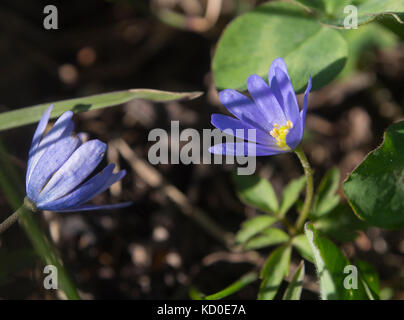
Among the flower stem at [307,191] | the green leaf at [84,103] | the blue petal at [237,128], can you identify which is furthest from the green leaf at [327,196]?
the green leaf at [84,103]

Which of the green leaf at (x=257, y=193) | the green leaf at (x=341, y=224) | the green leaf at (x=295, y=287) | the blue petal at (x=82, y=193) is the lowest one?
the green leaf at (x=295, y=287)

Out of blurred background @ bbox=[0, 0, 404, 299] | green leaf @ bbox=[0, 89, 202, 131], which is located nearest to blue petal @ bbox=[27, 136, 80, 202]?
green leaf @ bbox=[0, 89, 202, 131]

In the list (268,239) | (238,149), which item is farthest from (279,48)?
(268,239)

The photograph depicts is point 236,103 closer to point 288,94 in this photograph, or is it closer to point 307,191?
point 288,94

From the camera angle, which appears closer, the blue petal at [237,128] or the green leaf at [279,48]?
the blue petal at [237,128]

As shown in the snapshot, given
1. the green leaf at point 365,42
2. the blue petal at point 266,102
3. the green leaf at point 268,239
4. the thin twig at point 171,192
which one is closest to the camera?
the blue petal at point 266,102

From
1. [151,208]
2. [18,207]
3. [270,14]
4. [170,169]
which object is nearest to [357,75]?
[270,14]

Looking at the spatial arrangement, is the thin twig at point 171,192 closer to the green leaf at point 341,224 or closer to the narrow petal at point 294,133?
the green leaf at point 341,224
